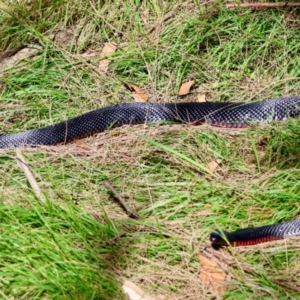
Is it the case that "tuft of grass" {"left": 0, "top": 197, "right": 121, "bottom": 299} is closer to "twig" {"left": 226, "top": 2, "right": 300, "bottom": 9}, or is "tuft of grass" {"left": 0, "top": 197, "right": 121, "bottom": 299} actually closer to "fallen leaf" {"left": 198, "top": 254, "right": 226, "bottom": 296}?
"fallen leaf" {"left": 198, "top": 254, "right": 226, "bottom": 296}

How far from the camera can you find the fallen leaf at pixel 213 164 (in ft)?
12.5

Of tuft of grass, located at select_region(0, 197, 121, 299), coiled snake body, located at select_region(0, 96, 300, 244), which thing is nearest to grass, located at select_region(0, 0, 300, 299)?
tuft of grass, located at select_region(0, 197, 121, 299)

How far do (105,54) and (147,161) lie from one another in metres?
1.46

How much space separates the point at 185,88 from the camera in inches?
189

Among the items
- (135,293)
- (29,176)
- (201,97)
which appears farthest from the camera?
(201,97)

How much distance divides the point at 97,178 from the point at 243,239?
98 centimetres

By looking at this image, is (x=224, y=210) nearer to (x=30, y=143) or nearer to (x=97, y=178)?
(x=97, y=178)

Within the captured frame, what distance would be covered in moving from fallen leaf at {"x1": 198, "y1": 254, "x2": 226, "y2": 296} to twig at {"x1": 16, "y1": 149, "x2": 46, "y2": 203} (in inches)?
34.8

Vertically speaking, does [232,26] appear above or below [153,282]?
above

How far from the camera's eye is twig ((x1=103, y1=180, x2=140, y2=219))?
3.47 metres

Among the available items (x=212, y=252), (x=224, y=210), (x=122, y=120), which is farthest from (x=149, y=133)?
(x=212, y=252)

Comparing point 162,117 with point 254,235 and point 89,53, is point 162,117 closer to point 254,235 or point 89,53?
point 89,53

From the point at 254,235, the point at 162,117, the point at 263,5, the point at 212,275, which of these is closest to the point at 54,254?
the point at 212,275

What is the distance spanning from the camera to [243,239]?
3203mm
